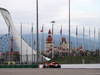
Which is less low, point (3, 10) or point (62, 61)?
point (3, 10)

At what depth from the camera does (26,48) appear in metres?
51.8

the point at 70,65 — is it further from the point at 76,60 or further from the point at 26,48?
the point at 26,48

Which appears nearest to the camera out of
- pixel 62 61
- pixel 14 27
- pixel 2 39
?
pixel 62 61

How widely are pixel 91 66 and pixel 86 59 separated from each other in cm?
386

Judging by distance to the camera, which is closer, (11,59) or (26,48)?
(11,59)

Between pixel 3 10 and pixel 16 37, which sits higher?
pixel 3 10

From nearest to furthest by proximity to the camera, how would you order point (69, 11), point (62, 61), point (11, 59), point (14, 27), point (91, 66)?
point (91, 66)
point (62, 61)
point (11, 59)
point (69, 11)
point (14, 27)

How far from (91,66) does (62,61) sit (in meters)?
4.59

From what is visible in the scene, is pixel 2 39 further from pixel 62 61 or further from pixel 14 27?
pixel 62 61

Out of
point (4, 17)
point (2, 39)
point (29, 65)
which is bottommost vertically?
point (29, 65)

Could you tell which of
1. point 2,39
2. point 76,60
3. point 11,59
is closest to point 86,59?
point 76,60

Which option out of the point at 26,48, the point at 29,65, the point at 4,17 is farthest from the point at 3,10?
the point at 29,65

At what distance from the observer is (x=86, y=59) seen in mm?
32500

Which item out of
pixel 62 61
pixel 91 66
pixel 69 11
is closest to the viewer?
Result: pixel 91 66
